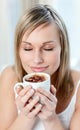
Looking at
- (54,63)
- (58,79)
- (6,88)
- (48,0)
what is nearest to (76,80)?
(58,79)

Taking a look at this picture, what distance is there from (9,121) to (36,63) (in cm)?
32

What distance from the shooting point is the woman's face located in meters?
1.18

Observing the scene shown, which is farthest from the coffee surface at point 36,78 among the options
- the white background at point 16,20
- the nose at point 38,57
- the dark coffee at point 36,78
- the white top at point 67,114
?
the white background at point 16,20

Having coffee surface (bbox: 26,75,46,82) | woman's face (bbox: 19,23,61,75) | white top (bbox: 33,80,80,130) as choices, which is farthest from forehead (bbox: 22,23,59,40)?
white top (bbox: 33,80,80,130)

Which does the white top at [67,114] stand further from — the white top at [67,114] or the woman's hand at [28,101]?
the woman's hand at [28,101]

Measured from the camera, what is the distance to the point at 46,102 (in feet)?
3.35

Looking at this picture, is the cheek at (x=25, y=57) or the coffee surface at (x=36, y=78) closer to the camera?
the coffee surface at (x=36, y=78)

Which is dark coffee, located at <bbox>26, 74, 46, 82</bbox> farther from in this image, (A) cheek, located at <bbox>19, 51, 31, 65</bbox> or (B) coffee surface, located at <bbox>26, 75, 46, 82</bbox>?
(A) cheek, located at <bbox>19, 51, 31, 65</bbox>

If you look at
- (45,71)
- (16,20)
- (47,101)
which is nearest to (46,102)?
(47,101)

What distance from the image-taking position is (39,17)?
121 centimetres

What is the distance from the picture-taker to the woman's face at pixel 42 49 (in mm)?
1178

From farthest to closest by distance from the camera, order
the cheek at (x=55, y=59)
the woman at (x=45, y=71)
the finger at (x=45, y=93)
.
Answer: the cheek at (x=55, y=59) → the woman at (x=45, y=71) → the finger at (x=45, y=93)

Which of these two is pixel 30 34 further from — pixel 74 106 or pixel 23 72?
pixel 74 106

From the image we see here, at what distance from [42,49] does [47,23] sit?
114 mm
